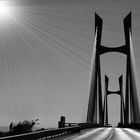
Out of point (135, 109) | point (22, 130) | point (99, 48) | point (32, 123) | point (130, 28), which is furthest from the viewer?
point (99, 48)

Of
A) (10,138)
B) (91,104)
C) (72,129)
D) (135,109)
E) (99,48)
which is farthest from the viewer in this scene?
(99,48)

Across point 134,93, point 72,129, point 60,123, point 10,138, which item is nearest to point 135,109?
point 134,93

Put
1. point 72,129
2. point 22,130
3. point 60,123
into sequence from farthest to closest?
point 72,129 < point 60,123 < point 22,130

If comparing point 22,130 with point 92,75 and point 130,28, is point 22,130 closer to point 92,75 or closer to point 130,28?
point 92,75

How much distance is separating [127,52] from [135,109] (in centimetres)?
1714

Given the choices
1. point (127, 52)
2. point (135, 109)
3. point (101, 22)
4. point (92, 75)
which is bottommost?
point (135, 109)

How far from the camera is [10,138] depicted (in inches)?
421

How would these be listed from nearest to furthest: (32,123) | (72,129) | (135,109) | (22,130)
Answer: (22,130) < (32,123) < (72,129) < (135,109)

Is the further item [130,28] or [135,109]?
[130,28]

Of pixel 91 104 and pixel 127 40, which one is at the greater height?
pixel 127 40

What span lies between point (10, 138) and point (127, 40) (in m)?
47.6

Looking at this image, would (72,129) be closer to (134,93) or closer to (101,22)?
(134,93)

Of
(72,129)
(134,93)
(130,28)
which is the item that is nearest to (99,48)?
(130,28)

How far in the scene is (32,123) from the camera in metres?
20.1
